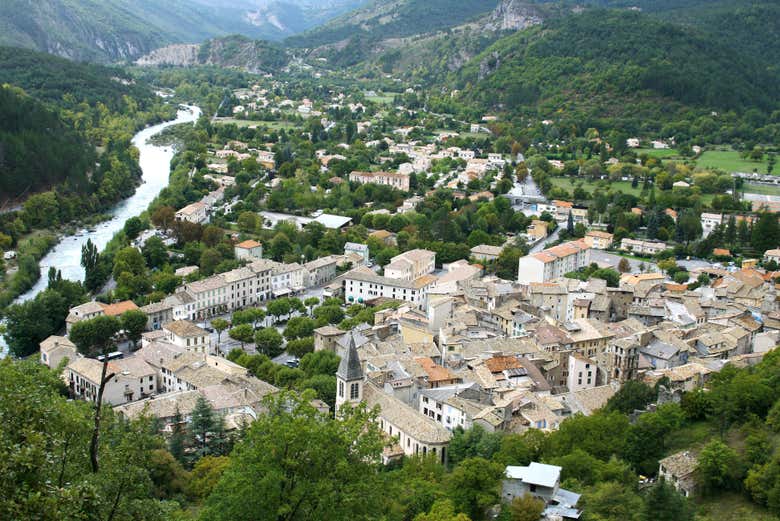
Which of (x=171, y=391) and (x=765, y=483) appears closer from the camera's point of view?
(x=765, y=483)

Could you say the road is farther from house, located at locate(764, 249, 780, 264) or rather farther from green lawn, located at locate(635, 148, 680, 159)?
green lawn, located at locate(635, 148, 680, 159)

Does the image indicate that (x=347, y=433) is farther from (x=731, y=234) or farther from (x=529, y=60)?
(x=529, y=60)

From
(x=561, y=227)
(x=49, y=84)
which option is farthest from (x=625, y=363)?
(x=49, y=84)

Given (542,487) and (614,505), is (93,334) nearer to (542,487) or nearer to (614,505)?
(542,487)

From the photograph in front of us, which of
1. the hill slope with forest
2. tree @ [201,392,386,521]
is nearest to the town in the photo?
tree @ [201,392,386,521]

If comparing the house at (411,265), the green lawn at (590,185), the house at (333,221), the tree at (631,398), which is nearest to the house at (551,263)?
the house at (411,265)

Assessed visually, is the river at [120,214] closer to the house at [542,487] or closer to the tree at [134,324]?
the tree at [134,324]
